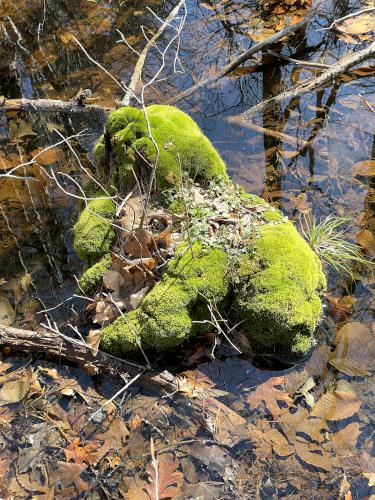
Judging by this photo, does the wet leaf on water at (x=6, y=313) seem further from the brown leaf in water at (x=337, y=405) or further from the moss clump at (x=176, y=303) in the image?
the brown leaf in water at (x=337, y=405)

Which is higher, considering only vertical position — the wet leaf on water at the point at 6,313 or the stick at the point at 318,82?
the stick at the point at 318,82

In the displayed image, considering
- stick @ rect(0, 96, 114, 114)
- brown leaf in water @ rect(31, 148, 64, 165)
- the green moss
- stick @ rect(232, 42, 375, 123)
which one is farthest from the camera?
stick @ rect(232, 42, 375, 123)

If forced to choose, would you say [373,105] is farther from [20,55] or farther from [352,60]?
[20,55]

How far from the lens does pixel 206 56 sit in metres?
8.26

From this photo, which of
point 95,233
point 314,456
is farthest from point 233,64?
point 314,456

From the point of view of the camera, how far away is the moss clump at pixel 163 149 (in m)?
4.43

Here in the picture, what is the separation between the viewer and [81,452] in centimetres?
351

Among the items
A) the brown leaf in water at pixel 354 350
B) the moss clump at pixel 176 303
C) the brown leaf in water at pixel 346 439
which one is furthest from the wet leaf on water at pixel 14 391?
the brown leaf in water at pixel 354 350

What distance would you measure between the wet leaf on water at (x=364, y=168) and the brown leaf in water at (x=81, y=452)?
4390mm

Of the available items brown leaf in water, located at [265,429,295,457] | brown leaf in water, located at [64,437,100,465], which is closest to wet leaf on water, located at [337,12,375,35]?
brown leaf in water, located at [265,429,295,457]

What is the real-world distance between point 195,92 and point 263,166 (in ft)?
6.56

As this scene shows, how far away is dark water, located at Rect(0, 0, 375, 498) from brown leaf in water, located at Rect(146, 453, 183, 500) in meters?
0.97

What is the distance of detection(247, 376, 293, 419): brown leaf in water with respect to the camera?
3789 mm

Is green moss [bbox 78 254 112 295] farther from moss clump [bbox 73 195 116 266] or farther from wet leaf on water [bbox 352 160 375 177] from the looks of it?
wet leaf on water [bbox 352 160 375 177]
